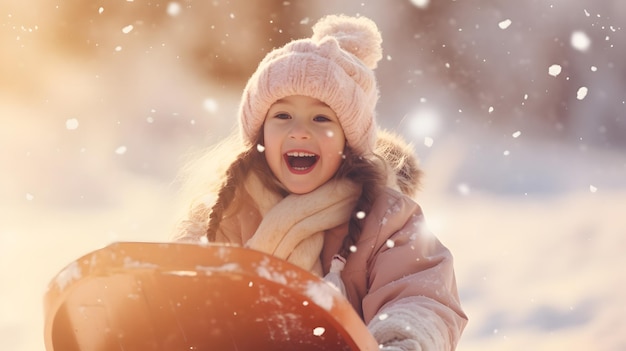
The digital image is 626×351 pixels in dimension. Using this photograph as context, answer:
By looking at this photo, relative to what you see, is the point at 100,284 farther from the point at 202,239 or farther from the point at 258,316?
the point at 202,239

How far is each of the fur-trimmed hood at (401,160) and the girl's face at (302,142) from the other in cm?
40

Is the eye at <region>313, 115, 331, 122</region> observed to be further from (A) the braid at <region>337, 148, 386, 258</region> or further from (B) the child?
(A) the braid at <region>337, 148, 386, 258</region>

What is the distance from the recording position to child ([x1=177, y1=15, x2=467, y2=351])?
245cm

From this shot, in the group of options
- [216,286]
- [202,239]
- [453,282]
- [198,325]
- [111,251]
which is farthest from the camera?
[202,239]

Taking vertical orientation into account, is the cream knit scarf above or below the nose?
below

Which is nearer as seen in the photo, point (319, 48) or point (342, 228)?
point (342, 228)

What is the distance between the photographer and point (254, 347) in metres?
1.50

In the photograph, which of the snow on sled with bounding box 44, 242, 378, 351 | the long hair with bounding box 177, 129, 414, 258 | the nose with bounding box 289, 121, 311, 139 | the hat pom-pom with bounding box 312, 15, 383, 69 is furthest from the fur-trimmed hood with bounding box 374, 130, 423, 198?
the snow on sled with bounding box 44, 242, 378, 351

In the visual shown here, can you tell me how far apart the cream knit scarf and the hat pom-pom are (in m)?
0.70

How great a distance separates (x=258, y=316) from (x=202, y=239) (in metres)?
1.45

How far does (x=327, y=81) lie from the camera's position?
278 cm

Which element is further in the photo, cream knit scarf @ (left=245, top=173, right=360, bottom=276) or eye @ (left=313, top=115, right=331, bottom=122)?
eye @ (left=313, top=115, right=331, bottom=122)

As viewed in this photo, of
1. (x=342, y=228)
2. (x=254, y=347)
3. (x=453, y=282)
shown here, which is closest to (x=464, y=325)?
(x=453, y=282)

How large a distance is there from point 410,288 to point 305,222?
0.52m
